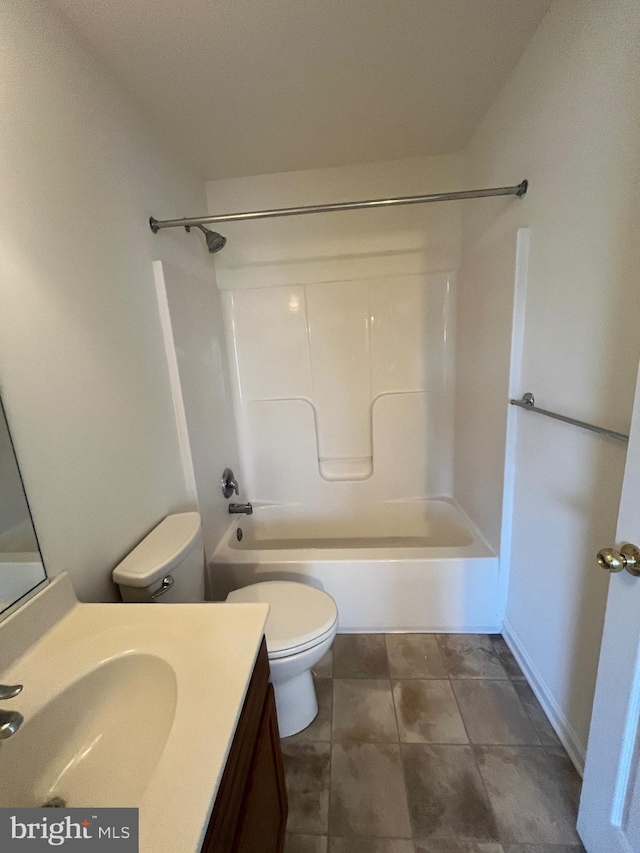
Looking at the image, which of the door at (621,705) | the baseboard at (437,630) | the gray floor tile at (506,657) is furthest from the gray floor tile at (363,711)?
the door at (621,705)

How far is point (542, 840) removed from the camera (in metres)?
1.06

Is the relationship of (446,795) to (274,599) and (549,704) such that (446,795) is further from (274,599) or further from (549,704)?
(274,599)

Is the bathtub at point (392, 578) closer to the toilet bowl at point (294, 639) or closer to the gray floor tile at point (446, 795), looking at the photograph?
the toilet bowl at point (294, 639)

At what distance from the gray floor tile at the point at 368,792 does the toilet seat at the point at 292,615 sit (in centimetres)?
43

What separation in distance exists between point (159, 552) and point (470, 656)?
141 centimetres

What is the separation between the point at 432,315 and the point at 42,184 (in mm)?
1865

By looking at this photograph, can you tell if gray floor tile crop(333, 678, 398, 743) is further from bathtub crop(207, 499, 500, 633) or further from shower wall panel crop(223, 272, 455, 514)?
shower wall panel crop(223, 272, 455, 514)

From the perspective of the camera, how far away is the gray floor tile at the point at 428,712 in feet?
4.46

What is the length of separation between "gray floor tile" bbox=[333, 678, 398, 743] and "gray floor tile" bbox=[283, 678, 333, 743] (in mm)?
21

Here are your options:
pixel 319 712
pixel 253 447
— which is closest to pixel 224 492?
pixel 253 447

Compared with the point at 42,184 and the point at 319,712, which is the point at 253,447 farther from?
the point at 42,184

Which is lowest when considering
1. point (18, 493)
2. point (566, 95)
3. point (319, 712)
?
point (319, 712)

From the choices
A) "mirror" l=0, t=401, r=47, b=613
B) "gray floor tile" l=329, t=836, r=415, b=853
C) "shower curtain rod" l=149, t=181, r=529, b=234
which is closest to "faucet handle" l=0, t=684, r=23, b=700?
"mirror" l=0, t=401, r=47, b=613

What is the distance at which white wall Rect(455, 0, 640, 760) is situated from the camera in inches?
37.0
